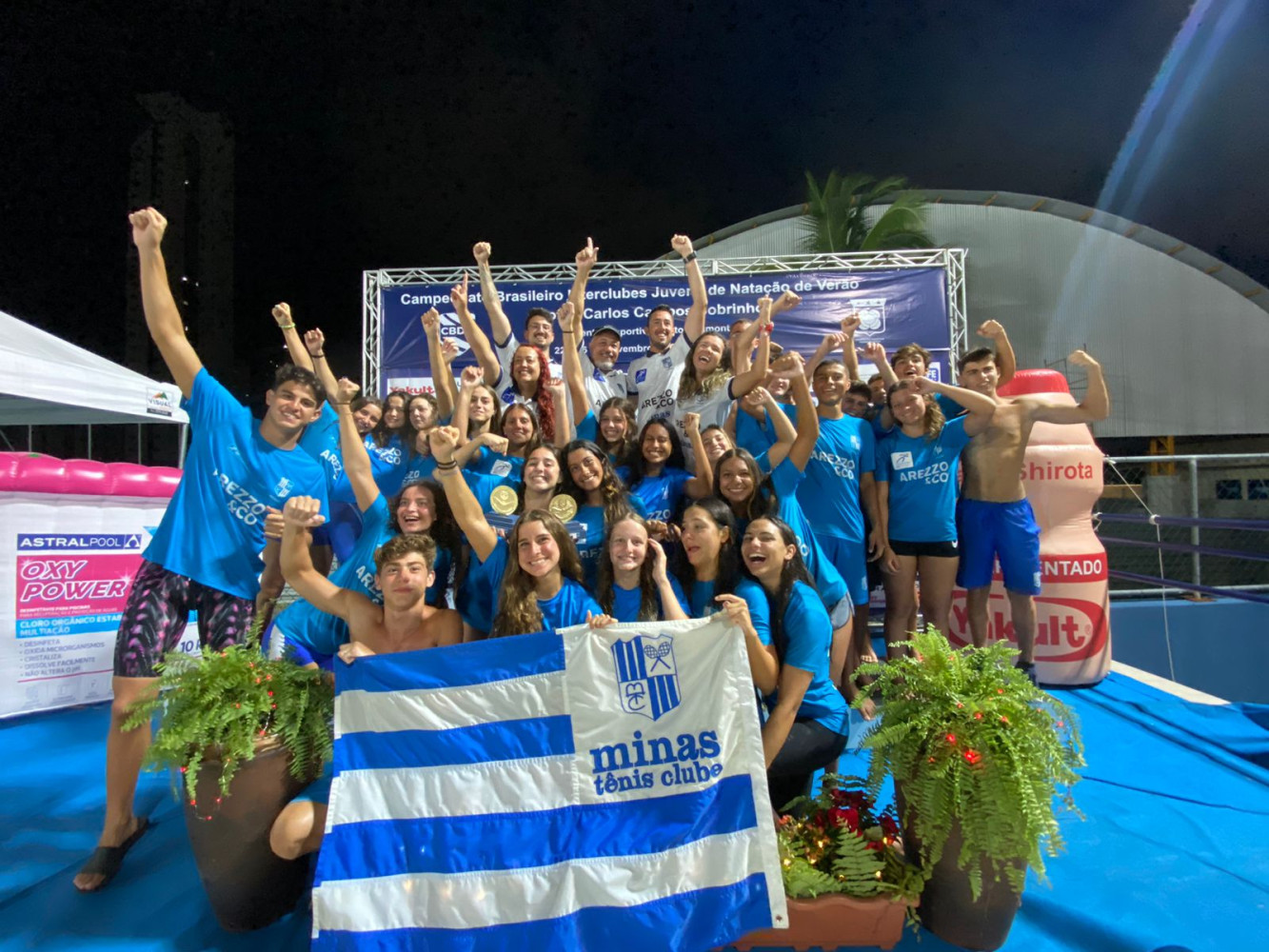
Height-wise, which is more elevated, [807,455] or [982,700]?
[807,455]

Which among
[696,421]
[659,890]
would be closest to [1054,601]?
[696,421]

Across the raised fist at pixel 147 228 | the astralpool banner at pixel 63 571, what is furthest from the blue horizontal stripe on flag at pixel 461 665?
the astralpool banner at pixel 63 571

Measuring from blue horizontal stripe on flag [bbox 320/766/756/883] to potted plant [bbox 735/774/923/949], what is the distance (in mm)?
248

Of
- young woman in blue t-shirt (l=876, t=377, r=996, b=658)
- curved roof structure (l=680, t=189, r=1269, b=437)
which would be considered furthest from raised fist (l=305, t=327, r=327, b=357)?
curved roof structure (l=680, t=189, r=1269, b=437)

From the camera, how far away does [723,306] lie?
8734 millimetres

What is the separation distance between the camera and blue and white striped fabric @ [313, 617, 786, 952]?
7.18 ft

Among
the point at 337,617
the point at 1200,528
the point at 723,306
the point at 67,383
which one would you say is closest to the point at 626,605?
the point at 337,617

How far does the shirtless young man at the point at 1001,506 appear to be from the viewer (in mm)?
4492

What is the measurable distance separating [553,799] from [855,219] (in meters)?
18.3

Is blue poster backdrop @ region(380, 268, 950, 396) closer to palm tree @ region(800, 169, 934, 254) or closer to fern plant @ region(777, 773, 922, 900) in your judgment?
fern plant @ region(777, 773, 922, 900)

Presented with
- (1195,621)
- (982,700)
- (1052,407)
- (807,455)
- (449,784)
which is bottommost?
(1195,621)

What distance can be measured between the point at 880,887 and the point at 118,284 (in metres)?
14.8

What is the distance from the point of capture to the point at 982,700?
232 cm

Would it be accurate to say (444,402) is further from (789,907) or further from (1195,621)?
(1195,621)
